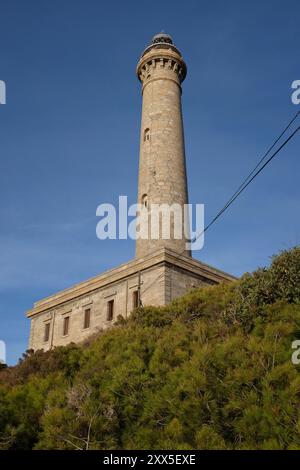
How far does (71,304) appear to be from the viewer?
998 inches

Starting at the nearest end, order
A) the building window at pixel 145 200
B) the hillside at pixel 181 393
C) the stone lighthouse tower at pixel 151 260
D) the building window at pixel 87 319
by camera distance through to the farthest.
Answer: the hillside at pixel 181 393
the stone lighthouse tower at pixel 151 260
the building window at pixel 87 319
the building window at pixel 145 200

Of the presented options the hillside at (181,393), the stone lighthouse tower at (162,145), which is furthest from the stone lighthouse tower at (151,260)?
the hillside at (181,393)

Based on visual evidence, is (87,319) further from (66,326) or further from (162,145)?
(162,145)

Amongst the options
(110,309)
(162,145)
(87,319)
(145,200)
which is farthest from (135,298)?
(162,145)

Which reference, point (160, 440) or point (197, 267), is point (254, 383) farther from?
point (197, 267)

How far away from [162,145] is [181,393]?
1890 cm

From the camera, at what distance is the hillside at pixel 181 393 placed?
816 cm

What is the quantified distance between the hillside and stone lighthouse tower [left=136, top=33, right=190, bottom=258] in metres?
11.8

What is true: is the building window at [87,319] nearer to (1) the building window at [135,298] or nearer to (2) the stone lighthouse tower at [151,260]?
(2) the stone lighthouse tower at [151,260]

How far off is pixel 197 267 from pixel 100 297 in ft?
15.3

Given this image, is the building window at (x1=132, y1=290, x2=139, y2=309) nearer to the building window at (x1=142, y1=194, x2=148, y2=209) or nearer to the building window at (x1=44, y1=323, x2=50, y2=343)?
the building window at (x1=142, y1=194, x2=148, y2=209)

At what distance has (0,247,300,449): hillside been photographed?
8.16 meters

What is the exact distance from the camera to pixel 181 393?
30.0 feet

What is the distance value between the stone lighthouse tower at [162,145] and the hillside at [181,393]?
11.8 metres
